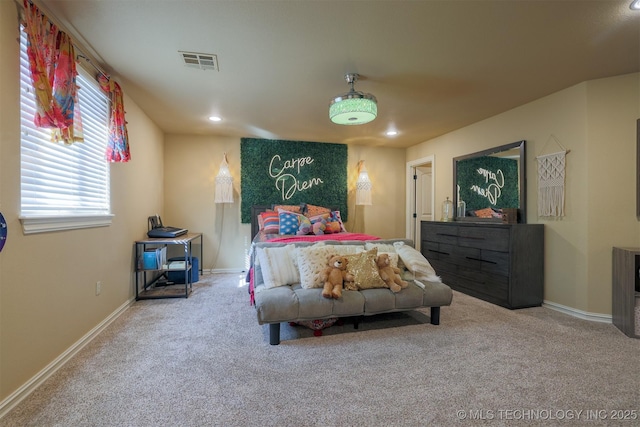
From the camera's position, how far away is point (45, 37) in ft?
5.58

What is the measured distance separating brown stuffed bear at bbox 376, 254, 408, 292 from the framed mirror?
1866mm

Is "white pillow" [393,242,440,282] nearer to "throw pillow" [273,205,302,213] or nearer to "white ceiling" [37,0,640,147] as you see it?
"white ceiling" [37,0,640,147]

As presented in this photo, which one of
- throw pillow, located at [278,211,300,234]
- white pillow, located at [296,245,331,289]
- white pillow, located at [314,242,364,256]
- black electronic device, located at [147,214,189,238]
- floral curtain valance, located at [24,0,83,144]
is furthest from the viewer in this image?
throw pillow, located at [278,211,300,234]

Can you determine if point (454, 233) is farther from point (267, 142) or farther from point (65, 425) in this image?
point (65, 425)

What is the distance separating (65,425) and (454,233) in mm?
3875

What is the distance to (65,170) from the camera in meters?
2.04

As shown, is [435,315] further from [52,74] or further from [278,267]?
[52,74]

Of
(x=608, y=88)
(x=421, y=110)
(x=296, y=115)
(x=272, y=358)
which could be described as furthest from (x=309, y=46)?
(x=608, y=88)

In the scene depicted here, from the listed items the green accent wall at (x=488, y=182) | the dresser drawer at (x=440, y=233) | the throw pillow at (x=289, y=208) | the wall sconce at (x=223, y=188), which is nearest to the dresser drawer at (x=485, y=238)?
the dresser drawer at (x=440, y=233)

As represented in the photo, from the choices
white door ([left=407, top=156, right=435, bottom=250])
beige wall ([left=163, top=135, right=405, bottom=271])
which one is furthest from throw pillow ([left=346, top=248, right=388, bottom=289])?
white door ([left=407, top=156, right=435, bottom=250])

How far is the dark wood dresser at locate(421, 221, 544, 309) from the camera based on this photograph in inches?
116

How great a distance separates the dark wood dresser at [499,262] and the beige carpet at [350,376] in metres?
0.38

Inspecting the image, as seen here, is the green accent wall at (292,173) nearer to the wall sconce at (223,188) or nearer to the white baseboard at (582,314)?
the wall sconce at (223,188)

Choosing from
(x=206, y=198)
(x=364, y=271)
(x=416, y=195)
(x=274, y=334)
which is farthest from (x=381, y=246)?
(x=206, y=198)
